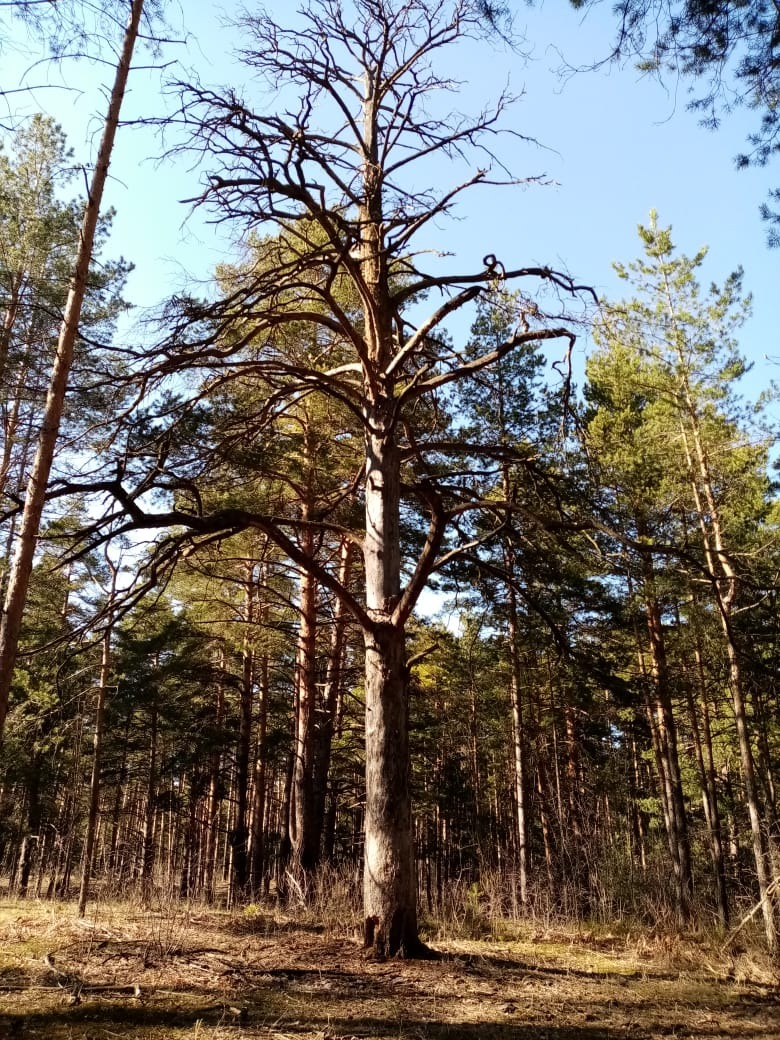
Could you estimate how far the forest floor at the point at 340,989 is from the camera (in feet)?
14.1

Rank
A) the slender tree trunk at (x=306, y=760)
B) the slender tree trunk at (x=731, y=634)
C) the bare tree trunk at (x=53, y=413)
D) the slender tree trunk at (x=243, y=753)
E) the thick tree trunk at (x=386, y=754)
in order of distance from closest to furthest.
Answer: the bare tree trunk at (x=53, y=413)
the thick tree trunk at (x=386, y=754)
the slender tree trunk at (x=731, y=634)
the slender tree trunk at (x=306, y=760)
the slender tree trunk at (x=243, y=753)

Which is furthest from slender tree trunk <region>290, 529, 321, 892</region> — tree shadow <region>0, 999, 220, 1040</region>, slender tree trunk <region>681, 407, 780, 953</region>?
tree shadow <region>0, 999, 220, 1040</region>

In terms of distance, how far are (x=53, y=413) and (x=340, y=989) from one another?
4779 mm

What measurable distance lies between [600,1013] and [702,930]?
5.62 metres

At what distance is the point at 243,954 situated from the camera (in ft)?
20.5

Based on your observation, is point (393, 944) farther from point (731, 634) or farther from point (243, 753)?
point (243, 753)

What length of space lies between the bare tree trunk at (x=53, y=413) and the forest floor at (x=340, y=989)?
1915 millimetres

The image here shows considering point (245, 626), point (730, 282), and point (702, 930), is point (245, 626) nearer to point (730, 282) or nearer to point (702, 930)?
point (702, 930)

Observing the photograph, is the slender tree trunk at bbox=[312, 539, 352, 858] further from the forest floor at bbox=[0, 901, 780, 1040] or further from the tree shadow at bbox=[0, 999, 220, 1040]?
the tree shadow at bbox=[0, 999, 220, 1040]

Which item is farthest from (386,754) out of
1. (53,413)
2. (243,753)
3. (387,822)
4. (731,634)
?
(243,753)

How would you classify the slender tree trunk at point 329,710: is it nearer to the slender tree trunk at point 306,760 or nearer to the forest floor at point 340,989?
the slender tree trunk at point 306,760

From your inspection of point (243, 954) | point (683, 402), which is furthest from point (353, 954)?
point (683, 402)

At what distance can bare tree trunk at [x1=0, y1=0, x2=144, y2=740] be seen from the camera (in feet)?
16.0

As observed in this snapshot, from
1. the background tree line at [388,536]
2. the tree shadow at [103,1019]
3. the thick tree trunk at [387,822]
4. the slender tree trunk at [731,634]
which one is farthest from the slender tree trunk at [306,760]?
the tree shadow at [103,1019]
